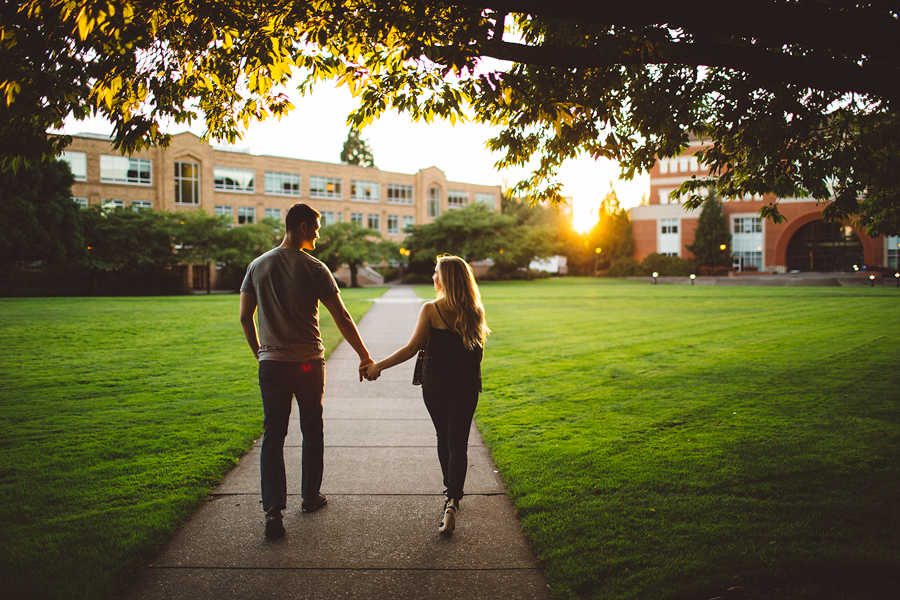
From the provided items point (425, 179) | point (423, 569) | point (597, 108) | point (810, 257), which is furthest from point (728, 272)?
point (423, 569)

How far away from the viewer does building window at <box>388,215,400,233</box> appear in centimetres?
6769

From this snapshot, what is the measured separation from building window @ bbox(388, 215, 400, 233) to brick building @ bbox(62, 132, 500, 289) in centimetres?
13

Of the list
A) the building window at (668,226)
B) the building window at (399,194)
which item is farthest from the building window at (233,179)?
the building window at (668,226)

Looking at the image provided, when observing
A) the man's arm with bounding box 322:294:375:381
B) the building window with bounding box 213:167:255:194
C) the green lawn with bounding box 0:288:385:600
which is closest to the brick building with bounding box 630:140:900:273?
the building window with bounding box 213:167:255:194

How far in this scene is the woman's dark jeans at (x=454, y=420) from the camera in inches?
142

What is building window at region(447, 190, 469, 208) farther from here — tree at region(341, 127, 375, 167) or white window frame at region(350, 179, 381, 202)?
tree at region(341, 127, 375, 167)

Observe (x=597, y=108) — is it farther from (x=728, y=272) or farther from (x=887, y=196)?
(x=728, y=272)

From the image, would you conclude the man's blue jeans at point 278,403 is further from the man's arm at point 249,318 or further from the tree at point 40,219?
the tree at point 40,219

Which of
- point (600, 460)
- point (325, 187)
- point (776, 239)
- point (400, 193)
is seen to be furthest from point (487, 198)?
point (600, 460)

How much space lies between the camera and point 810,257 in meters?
60.1

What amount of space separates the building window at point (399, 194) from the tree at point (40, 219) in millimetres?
37157

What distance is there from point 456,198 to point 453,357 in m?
70.1

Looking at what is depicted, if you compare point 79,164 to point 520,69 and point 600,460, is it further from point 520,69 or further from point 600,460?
point 600,460

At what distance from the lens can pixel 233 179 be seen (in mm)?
56500
